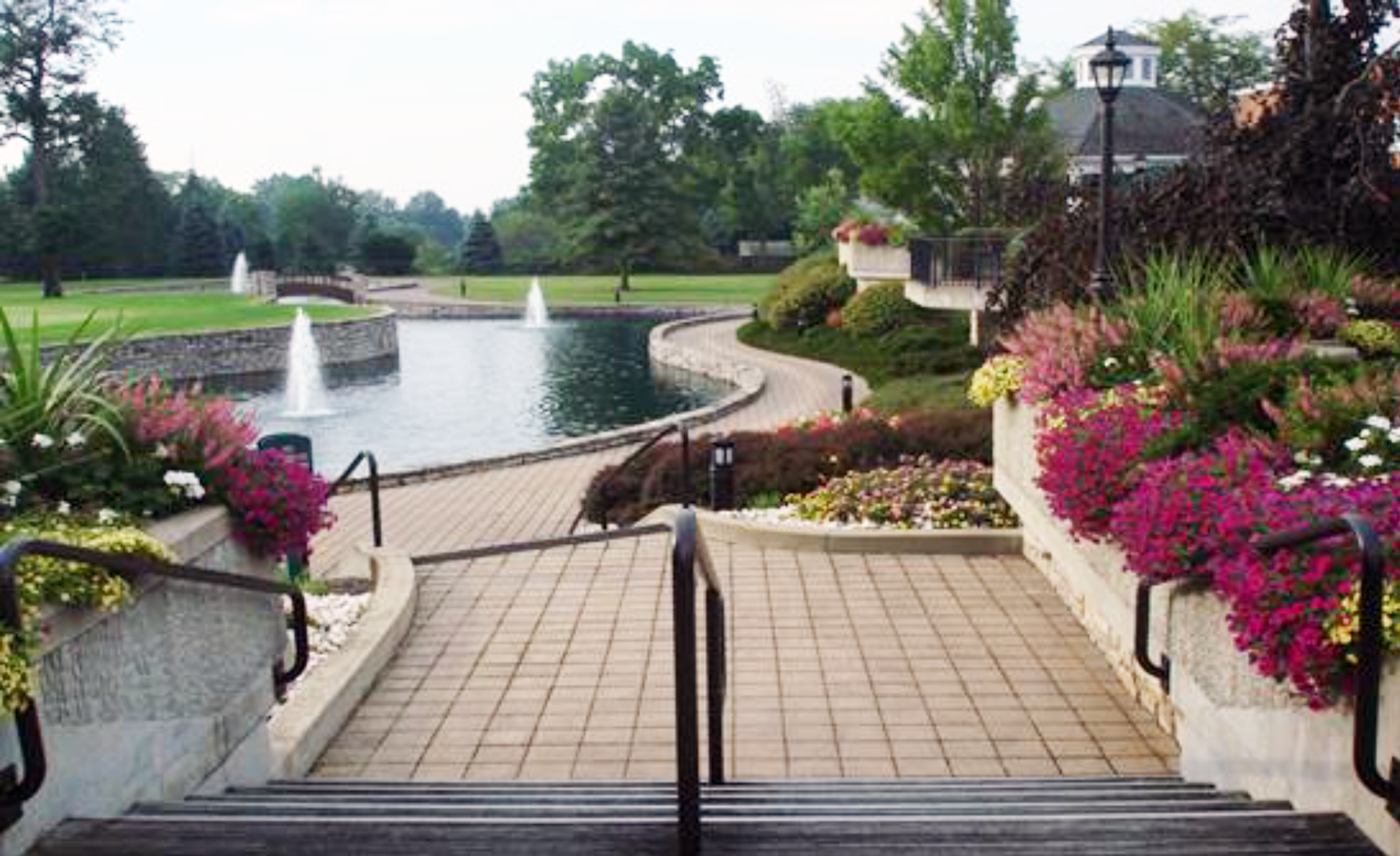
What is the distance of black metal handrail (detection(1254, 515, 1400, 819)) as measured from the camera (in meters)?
3.26

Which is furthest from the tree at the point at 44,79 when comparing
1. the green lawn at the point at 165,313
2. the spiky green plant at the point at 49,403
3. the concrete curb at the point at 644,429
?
the spiky green plant at the point at 49,403

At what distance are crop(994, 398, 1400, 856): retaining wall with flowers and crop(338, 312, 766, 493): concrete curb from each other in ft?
36.3

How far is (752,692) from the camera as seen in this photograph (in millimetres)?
6770

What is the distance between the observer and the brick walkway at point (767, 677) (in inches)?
232

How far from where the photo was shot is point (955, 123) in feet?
105

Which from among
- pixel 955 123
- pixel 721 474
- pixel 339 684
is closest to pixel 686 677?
pixel 339 684

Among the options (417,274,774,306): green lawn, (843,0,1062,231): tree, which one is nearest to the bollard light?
(843,0,1062,231): tree

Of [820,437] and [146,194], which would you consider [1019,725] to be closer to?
[820,437]

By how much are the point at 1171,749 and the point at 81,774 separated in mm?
4440

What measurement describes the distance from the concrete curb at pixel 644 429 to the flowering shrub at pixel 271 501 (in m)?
10.7

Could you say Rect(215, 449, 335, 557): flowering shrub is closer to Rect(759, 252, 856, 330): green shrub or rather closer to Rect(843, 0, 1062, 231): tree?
Rect(843, 0, 1062, 231): tree

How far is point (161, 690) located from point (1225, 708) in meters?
3.72

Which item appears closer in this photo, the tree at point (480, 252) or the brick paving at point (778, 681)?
the brick paving at point (778, 681)

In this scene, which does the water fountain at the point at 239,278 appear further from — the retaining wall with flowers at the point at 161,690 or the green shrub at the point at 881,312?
the retaining wall with flowers at the point at 161,690
